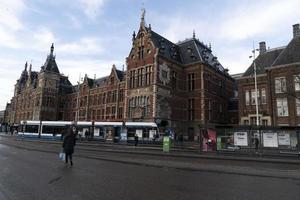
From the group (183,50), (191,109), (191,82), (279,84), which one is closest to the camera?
(279,84)

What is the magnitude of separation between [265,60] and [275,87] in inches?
257

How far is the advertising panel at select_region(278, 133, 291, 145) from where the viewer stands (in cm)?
2095

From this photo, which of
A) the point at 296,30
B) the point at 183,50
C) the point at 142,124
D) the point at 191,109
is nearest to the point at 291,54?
the point at 296,30

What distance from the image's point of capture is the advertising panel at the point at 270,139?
21.4 m

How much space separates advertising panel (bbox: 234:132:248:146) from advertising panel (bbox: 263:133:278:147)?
151 cm

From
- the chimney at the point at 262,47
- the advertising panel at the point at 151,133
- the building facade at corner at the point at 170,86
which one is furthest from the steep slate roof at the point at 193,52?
the advertising panel at the point at 151,133

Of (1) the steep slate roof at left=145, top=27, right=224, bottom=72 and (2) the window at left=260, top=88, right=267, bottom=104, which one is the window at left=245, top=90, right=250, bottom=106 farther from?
(1) the steep slate roof at left=145, top=27, right=224, bottom=72

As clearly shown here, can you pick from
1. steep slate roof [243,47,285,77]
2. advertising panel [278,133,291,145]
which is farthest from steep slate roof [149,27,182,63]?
advertising panel [278,133,291,145]

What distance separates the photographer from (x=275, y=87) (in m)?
39.1

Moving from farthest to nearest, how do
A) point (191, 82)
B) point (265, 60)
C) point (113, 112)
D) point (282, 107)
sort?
point (113, 112)
point (191, 82)
point (265, 60)
point (282, 107)

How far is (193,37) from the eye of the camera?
54719mm

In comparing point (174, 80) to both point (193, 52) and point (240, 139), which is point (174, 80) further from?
point (240, 139)

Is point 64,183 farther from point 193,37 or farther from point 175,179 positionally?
point 193,37

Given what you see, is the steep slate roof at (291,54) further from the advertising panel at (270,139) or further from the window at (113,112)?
the window at (113,112)
